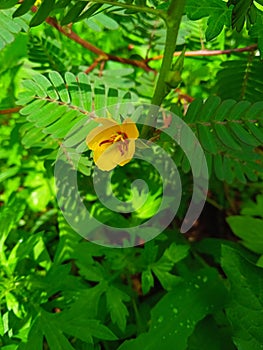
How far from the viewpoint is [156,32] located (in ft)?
4.78

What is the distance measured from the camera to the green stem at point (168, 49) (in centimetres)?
87

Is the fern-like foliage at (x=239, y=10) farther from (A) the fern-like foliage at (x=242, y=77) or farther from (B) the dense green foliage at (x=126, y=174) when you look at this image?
(A) the fern-like foliage at (x=242, y=77)

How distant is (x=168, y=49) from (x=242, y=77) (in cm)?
41

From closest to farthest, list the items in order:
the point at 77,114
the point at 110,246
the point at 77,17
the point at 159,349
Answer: the point at 77,17 → the point at 77,114 → the point at 159,349 → the point at 110,246

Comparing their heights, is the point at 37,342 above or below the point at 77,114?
below

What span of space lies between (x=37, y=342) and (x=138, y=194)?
1.56ft

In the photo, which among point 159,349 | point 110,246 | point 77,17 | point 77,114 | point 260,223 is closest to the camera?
point 77,17

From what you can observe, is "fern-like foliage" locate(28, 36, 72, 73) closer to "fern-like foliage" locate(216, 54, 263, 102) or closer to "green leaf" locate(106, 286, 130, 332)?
"fern-like foliage" locate(216, 54, 263, 102)

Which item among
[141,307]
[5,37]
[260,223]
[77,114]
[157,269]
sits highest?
[5,37]

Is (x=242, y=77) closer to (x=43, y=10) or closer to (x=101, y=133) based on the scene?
(x=101, y=133)

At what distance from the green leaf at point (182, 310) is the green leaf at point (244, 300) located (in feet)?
0.45

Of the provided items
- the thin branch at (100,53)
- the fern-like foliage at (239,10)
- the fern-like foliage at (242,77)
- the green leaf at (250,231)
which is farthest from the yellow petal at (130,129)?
the green leaf at (250,231)

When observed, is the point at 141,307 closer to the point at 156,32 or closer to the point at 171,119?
the point at 171,119

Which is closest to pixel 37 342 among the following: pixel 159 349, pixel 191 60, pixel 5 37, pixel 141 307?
pixel 159 349
